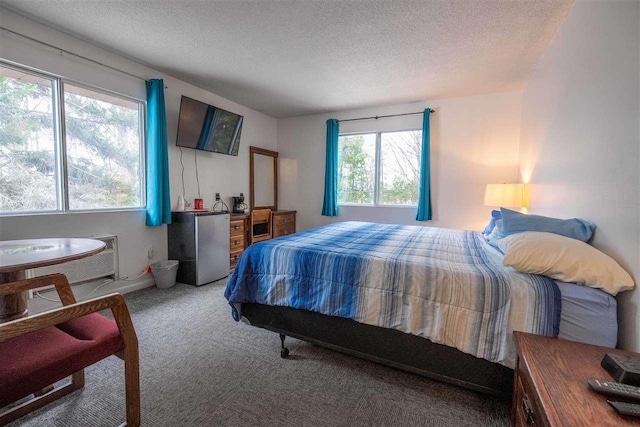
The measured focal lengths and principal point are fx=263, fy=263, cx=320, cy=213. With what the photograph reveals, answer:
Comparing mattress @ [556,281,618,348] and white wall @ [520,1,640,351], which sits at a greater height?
white wall @ [520,1,640,351]

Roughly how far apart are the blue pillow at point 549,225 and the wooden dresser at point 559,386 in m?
0.84

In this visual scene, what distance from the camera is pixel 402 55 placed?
9.11 ft

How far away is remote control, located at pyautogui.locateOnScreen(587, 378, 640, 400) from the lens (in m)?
0.69

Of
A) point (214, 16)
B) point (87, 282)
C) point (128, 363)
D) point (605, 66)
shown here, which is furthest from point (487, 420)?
point (87, 282)

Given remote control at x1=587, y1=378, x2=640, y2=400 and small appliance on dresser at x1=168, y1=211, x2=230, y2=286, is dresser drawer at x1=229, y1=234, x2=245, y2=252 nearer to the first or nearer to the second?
small appliance on dresser at x1=168, y1=211, x2=230, y2=286

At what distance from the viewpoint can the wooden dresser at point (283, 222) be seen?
15.8 feet

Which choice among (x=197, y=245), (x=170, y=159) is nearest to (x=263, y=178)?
(x=170, y=159)

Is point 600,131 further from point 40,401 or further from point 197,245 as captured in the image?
point 197,245

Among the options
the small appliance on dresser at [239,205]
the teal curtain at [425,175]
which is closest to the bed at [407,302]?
the teal curtain at [425,175]

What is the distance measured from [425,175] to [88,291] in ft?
14.8

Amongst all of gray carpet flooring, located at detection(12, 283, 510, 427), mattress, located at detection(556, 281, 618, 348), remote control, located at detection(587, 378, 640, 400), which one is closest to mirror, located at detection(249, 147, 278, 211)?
gray carpet flooring, located at detection(12, 283, 510, 427)

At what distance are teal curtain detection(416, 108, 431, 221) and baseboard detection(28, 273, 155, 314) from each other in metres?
3.93

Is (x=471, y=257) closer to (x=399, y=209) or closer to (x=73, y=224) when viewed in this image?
(x=399, y=209)

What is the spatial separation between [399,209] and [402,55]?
2344 mm
